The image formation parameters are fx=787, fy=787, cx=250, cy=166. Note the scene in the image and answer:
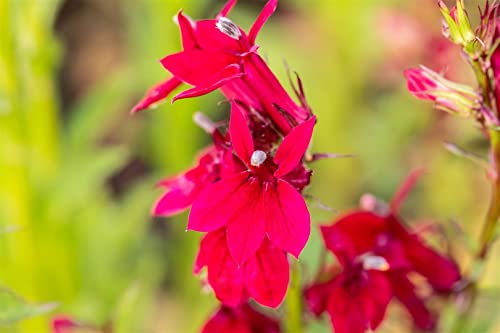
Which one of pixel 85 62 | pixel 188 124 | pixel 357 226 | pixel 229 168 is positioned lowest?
pixel 85 62

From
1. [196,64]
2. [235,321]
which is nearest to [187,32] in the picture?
[196,64]

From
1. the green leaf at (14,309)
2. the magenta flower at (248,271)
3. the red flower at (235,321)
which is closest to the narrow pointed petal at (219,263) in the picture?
the magenta flower at (248,271)

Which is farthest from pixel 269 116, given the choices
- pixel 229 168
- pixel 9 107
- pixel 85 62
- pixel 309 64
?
pixel 85 62

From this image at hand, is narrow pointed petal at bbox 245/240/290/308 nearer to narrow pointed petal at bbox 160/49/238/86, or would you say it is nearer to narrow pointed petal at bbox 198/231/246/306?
narrow pointed petal at bbox 198/231/246/306

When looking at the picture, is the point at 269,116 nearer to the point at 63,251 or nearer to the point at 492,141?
the point at 492,141

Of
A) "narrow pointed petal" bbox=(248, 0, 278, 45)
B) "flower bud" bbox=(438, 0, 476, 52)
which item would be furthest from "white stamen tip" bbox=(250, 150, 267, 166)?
"flower bud" bbox=(438, 0, 476, 52)

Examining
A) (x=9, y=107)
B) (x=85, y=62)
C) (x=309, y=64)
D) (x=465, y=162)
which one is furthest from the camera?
(x=85, y=62)
